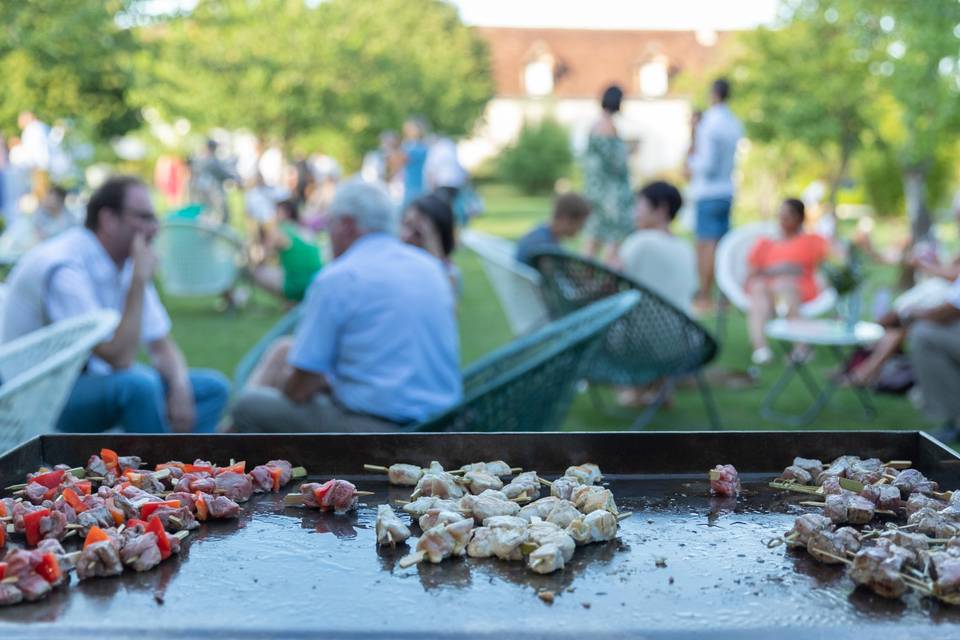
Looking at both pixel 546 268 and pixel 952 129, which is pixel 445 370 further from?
pixel 952 129

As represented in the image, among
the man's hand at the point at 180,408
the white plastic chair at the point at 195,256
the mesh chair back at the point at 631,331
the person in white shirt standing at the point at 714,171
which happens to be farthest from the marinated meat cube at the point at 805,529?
the white plastic chair at the point at 195,256

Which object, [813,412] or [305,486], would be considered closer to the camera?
[305,486]

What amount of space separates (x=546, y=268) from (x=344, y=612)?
4952 millimetres

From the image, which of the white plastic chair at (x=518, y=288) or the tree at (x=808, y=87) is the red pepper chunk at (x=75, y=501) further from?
the tree at (x=808, y=87)

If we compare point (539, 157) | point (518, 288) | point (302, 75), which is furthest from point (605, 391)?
point (539, 157)

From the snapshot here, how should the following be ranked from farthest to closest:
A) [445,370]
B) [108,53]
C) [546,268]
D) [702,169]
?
[702,169], [108,53], [546,268], [445,370]

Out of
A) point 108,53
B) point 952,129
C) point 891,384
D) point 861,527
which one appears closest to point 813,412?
point 891,384

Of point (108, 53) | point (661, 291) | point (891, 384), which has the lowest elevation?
point (891, 384)

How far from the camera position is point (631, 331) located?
6.15 meters

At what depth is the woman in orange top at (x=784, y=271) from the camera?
29.4 feet

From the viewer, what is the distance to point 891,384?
7703 millimetres

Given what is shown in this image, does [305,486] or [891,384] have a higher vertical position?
[305,486]

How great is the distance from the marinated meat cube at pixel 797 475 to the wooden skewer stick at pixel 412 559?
840 millimetres

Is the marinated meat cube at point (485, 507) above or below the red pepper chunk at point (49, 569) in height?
below
